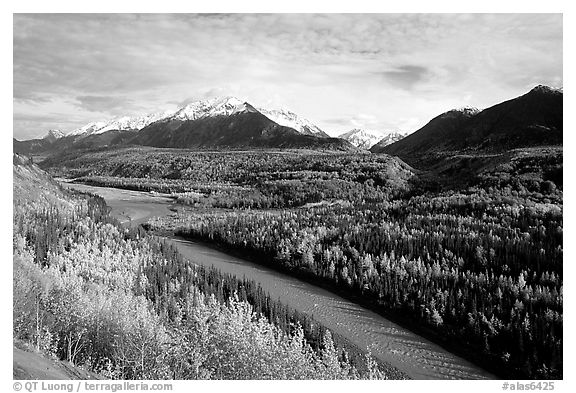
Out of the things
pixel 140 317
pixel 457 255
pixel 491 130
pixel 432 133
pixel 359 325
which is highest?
pixel 432 133

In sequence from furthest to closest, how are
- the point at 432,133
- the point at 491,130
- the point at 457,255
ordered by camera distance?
the point at 432,133 → the point at 491,130 → the point at 457,255

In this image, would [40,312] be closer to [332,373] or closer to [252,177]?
[332,373]

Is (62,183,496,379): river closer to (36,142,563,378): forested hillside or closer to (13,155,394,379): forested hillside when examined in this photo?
(36,142,563,378): forested hillside

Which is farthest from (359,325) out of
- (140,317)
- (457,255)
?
(140,317)

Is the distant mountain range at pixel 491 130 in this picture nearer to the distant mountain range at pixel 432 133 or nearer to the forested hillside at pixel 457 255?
the distant mountain range at pixel 432 133

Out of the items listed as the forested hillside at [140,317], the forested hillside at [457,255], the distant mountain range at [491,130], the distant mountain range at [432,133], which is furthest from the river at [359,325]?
the distant mountain range at [491,130]

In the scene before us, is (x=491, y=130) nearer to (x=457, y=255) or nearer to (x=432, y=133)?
(x=432, y=133)
